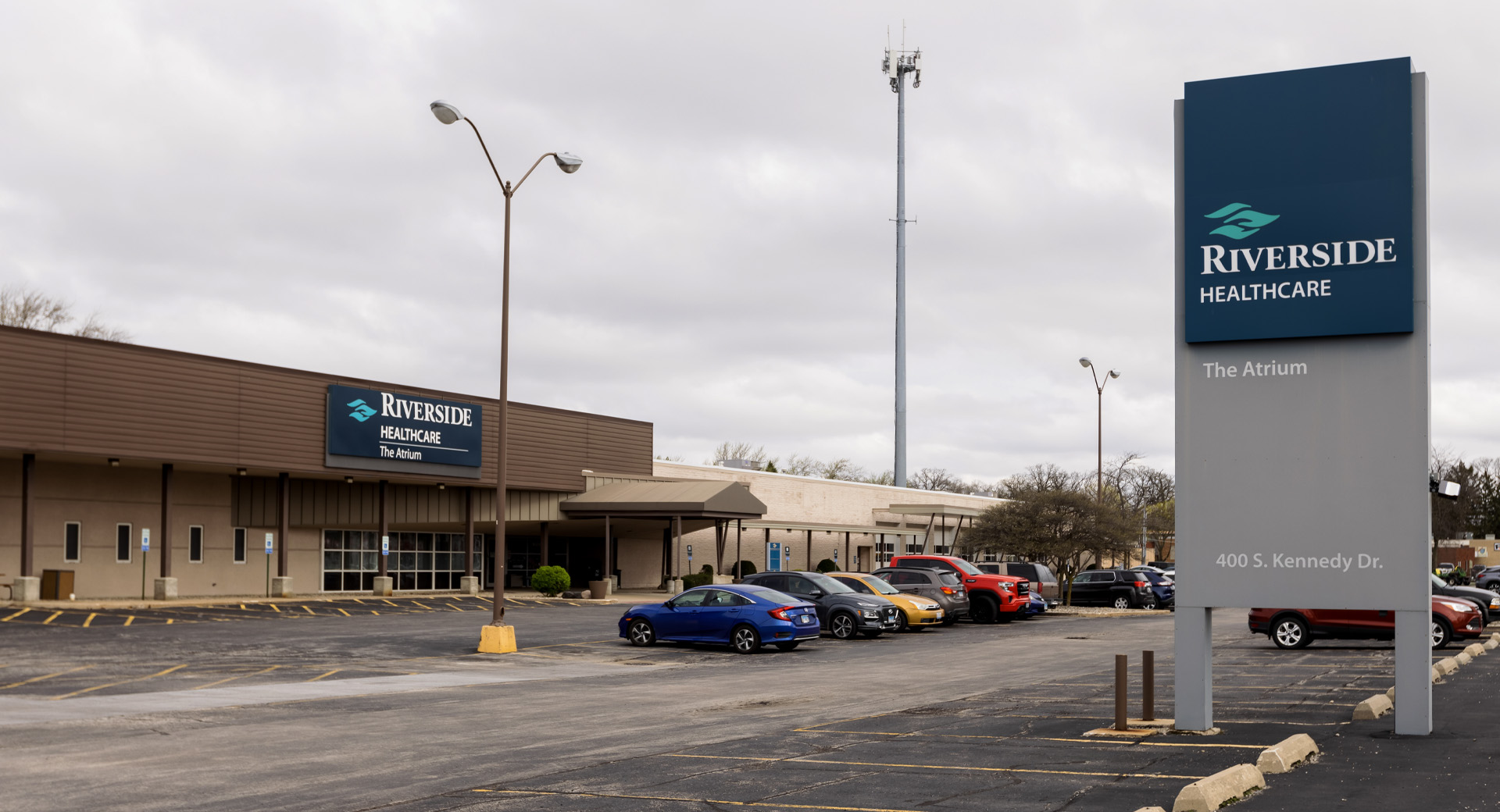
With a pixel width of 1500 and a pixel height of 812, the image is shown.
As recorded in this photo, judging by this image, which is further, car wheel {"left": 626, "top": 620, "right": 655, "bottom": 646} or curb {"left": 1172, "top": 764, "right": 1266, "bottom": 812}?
car wheel {"left": 626, "top": 620, "right": 655, "bottom": 646}

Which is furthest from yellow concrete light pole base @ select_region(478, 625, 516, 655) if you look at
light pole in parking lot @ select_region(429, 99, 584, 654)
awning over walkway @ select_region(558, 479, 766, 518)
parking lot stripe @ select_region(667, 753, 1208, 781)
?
awning over walkway @ select_region(558, 479, 766, 518)

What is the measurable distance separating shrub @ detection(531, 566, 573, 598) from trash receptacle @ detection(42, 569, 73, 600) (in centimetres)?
1556

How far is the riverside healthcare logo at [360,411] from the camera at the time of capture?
4172 cm

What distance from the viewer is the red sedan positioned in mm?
25062

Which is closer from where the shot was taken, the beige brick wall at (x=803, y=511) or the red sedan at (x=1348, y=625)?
the red sedan at (x=1348, y=625)

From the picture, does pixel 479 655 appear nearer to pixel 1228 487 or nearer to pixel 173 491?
pixel 1228 487

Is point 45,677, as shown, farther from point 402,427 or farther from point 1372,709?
point 402,427

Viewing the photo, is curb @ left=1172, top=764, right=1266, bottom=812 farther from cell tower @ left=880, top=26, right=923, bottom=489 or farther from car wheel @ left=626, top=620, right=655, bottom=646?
cell tower @ left=880, top=26, right=923, bottom=489

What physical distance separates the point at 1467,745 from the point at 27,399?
32466mm

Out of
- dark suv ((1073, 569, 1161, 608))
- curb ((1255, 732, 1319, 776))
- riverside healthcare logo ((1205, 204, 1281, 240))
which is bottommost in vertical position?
dark suv ((1073, 569, 1161, 608))

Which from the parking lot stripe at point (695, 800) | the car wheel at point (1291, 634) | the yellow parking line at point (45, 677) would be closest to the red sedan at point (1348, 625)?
the car wheel at point (1291, 634)

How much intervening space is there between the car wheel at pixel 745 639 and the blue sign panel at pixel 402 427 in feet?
63.6

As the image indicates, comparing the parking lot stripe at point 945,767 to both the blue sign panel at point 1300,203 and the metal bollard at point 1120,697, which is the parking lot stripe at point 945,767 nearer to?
the metal bollard at point 1120,697

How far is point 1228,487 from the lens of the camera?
13.2 meters
